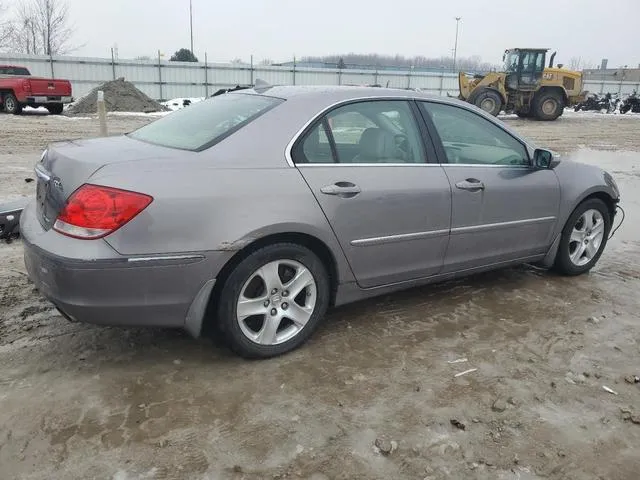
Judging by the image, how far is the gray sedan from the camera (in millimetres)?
2799

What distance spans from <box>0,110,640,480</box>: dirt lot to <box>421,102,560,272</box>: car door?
0.44 m

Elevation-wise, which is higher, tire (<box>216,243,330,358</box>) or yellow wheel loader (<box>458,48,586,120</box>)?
yellow wheel loader (<box>458,48,586,120</box>)

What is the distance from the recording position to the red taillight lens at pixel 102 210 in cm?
275

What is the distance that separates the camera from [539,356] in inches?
136

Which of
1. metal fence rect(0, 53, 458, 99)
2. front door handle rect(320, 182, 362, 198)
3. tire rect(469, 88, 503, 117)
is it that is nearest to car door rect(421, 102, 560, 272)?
front door handle rect(320, 182, 362, 198)

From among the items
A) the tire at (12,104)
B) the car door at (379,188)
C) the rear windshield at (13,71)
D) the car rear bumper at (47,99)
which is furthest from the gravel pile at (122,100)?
the car door at (379,188)

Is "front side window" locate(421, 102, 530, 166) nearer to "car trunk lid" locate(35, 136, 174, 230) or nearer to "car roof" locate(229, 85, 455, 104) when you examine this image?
"car roof" locate(229, 85, 455, 104)

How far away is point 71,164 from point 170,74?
2947cm

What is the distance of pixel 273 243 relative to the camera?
3141 mm

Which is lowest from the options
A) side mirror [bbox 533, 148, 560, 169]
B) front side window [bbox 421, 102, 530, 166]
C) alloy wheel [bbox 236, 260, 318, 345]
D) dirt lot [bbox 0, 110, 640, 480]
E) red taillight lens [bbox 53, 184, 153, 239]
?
dirt lot [bbox 0, 110, 640, 480]

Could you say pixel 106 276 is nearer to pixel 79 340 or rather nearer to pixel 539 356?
A: pixel 79 340

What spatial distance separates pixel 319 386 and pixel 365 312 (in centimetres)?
108

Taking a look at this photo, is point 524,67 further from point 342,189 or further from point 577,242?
point 342,189

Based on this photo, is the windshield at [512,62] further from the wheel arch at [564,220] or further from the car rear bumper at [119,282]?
the car rear bumper at [119,282]
